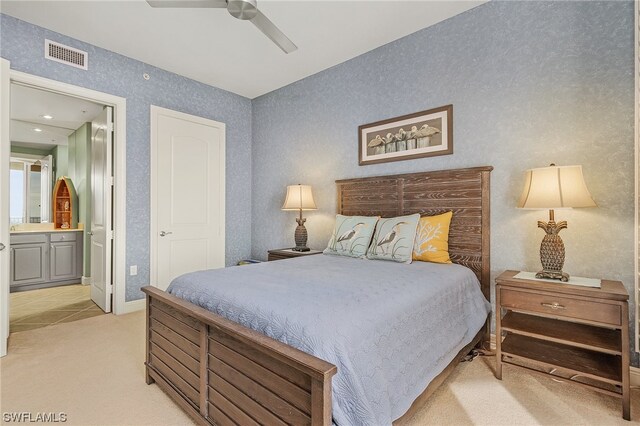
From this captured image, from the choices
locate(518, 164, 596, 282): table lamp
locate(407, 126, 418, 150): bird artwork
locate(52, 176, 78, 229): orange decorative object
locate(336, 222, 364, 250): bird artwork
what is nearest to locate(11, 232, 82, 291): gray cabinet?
locate(52, 176, 78, 229): orange decorative object

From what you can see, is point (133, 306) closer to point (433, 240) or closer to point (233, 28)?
point (233, 28)

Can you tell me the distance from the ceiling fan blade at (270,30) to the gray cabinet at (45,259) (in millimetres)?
4651

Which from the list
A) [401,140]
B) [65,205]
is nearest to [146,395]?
[401,140]

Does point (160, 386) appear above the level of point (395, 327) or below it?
below

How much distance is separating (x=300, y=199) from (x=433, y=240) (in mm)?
1629

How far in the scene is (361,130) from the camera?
3412 millimetres

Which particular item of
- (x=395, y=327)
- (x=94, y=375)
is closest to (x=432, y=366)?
(x=395, y=327)

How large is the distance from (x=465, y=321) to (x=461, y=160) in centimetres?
135

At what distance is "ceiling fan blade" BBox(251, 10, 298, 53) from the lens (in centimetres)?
231

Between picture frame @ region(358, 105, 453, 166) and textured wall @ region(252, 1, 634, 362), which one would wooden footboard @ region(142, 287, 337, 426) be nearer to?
textured wall @ region(252, 1, 634, 362)

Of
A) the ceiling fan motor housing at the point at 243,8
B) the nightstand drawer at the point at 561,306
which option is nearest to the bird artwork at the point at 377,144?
the ceiling fan motor housing at the point at 243,8

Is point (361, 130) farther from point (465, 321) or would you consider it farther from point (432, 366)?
point (432, 366)

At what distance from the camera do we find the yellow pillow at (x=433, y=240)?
98.8 inches

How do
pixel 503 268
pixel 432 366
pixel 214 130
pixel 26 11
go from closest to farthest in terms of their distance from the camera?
pixel 432 366
pixel 503 268
pixel 26 11
pixel 214 130
